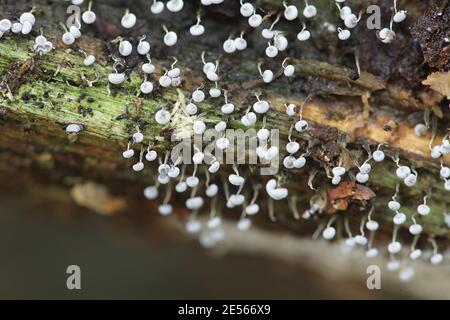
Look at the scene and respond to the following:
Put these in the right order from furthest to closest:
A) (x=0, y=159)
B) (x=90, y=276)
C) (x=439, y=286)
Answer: (x=90, y=276) → (x=439, y=286) → (x=0, y=159)

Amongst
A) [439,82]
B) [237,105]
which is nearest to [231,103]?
[237,105]

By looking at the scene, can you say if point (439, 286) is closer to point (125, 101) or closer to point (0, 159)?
point (125, 101)

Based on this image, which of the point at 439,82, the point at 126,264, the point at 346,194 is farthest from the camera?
the point at 126,264

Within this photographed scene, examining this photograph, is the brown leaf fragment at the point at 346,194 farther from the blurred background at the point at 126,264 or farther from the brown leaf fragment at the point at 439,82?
the blurred background at the point at 126,264

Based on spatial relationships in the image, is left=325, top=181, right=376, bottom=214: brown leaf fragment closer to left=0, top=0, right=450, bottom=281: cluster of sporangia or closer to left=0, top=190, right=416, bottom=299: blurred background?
left=0, top=0, right=450, bottom=281: cluster of sporangia

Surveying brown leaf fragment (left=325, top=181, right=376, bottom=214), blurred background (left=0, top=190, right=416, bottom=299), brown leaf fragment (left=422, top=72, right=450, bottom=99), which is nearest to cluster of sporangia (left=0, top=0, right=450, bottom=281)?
brown leaf fragment (left=325, top=181, right=376, bottom=214)

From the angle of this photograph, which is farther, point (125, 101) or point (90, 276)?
point (90, 276)

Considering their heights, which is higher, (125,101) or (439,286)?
(125,101)

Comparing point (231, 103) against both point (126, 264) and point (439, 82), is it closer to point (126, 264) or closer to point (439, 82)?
point (439, 82)

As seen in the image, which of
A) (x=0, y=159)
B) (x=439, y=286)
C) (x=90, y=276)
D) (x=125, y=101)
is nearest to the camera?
(x=125, y=101)

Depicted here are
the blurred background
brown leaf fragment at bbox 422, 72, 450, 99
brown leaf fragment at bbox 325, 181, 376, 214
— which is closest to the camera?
brown leaf fragment at bbox 422, 72, 450, 99
